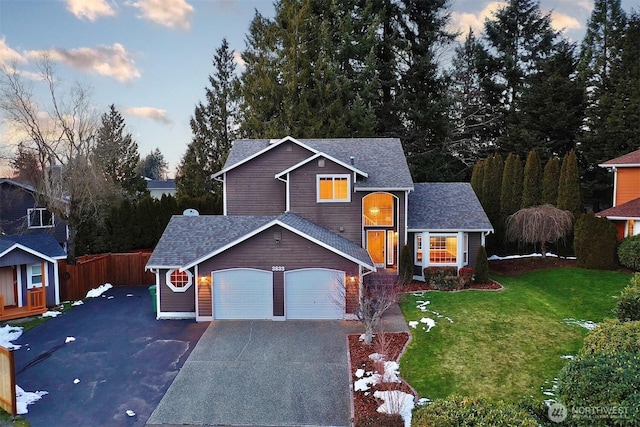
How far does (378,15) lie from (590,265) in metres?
22.0

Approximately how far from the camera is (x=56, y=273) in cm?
1722

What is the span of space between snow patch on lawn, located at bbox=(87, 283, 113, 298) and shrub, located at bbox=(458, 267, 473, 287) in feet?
53.8

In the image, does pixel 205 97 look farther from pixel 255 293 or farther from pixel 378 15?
pixel 255 293

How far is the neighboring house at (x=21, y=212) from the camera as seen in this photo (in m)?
24.3

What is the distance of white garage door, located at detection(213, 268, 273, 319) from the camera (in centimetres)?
1516

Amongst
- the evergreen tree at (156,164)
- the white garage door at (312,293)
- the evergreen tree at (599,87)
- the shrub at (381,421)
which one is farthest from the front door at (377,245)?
the evergreen tree at (156,164)

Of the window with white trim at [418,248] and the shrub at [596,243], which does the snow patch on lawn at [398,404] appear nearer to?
the window with white trim at [418,248]

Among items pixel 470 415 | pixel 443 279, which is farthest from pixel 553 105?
pixel 470 415

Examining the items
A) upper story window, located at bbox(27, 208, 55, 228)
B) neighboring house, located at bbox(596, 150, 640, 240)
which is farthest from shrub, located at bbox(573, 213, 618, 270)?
upper story window, located at bbox(27, 208, 55, 228)

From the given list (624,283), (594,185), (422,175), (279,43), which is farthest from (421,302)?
(279,43)

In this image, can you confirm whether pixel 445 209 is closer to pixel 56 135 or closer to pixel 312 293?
pixel 312 293

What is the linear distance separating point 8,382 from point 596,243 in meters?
22.4

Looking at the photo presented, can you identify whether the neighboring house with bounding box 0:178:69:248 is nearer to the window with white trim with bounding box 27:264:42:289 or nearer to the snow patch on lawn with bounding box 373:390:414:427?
the window with white trim with bounding box 27:264:42:289

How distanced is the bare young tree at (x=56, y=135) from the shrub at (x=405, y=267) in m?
15.6
